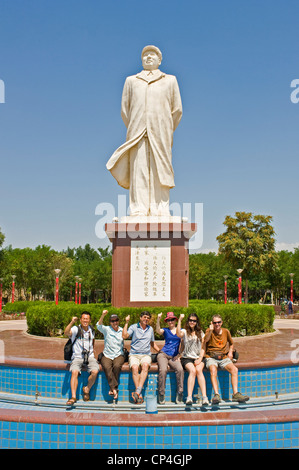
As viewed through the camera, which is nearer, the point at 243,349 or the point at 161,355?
the point at 161,355

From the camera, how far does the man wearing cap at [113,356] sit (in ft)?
16.4

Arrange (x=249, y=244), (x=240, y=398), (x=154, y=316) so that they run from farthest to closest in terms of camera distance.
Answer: (x=249, y=244), (x=154, y=316), (x=240, y=398)

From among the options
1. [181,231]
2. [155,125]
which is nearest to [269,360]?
[181,231]

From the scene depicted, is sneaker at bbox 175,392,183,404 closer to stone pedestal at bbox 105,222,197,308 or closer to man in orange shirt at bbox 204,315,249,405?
man in orange shirt at bbox 204,315,249,405

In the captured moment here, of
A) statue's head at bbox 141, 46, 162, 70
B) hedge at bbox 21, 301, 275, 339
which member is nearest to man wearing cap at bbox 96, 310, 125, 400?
hedge at bbox 21, 301, 275, 339

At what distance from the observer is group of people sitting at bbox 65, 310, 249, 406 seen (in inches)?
194

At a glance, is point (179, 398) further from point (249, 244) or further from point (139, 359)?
point (249, 244)

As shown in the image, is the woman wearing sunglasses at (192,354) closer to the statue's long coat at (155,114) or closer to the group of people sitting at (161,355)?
the group of people sitting at (161,355)

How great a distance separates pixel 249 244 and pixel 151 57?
18.5m

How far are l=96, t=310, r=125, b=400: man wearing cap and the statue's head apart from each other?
7.11 m

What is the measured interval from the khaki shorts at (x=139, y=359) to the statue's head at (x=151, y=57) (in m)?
7.51

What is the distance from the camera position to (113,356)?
518 cm

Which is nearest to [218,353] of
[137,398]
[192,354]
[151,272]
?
[192,354]
